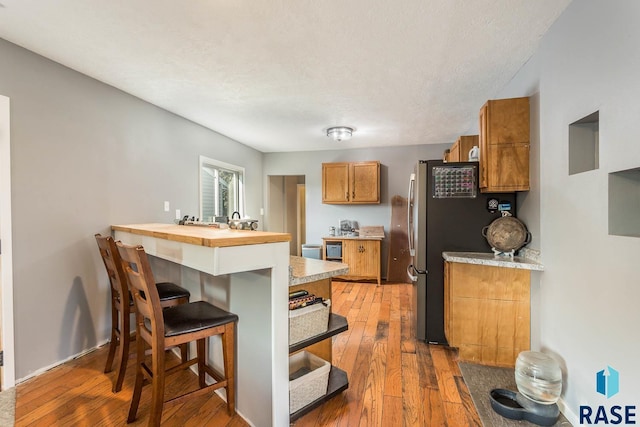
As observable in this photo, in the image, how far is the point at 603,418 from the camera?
1327 millimetres

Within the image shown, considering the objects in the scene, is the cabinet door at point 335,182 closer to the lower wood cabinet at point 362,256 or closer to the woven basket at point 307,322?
the lower wood cabinet at point 362,256

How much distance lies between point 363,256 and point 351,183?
1.35 meters

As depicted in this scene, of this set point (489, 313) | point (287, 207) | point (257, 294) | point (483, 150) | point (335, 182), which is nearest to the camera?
point (257, 294)

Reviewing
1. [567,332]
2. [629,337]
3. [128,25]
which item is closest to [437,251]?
[567,332]

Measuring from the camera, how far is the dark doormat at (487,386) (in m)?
1.60

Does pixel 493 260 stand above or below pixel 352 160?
below

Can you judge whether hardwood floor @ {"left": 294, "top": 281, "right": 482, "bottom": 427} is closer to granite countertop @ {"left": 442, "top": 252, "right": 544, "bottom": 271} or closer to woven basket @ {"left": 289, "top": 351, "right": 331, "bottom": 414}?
woven basket @ {"left": 289, "top": 351, "right": 331, "bottom": 414}

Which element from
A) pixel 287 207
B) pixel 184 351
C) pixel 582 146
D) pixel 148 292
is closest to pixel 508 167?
pixel 582 146

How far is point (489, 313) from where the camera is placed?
A: 2.18m

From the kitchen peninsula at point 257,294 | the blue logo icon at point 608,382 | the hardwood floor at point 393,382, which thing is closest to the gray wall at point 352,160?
the hardwood floor at point 393,382

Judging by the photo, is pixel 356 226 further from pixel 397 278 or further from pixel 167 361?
pixel 167 361

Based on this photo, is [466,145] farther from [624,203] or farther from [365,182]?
[365,182]

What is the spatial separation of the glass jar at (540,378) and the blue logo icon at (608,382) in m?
0.27

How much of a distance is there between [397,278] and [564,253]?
3428 millimetres
